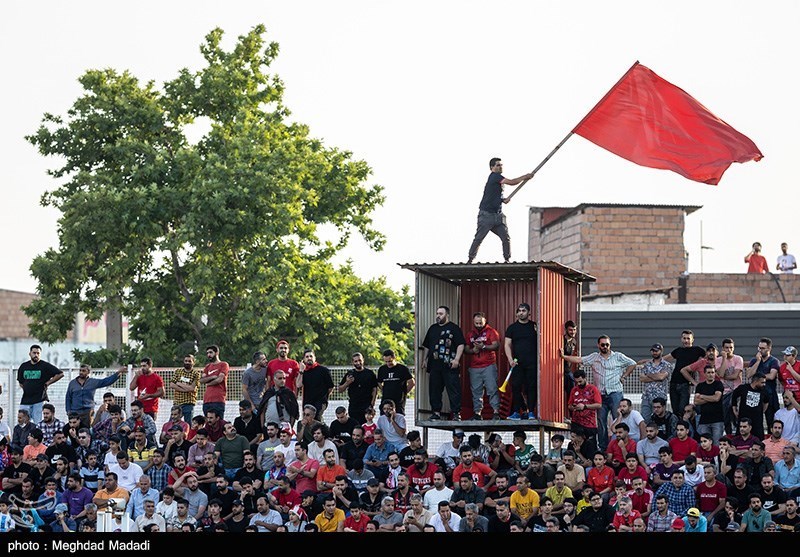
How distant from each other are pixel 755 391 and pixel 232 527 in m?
7.59

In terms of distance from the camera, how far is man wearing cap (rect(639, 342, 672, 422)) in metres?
24.1

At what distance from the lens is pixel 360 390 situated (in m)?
25.0

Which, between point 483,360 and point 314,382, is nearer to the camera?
point 483,360

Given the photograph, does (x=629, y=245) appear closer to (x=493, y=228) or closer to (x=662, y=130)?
(x=662, y=130)

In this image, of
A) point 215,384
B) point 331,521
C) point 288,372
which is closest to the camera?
point 331,521

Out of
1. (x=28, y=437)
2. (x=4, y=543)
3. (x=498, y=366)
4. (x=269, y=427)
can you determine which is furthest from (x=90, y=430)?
(x=4, y=543)

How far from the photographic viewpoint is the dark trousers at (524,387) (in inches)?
936

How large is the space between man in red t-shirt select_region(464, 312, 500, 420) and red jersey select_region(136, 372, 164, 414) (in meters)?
5.37

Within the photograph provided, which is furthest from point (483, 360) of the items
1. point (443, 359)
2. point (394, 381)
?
point (394, 381)

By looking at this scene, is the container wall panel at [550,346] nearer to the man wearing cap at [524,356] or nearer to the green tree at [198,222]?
the man wearing cap at [524,356]

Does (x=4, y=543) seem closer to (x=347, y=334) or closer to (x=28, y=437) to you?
(x=28, y=437)

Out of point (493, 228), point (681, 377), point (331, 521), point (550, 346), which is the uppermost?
point (493, 228)

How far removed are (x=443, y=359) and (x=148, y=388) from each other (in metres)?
5.28

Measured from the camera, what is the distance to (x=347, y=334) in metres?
43.2
